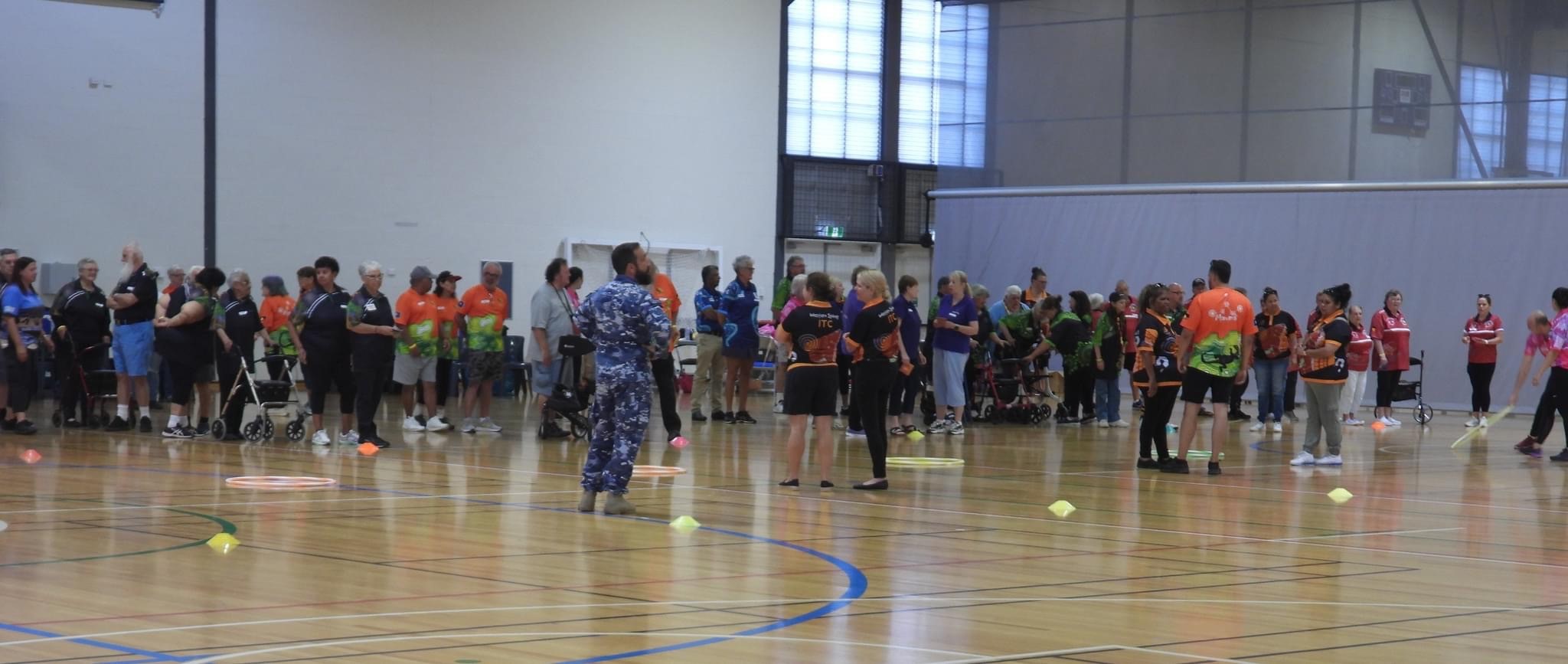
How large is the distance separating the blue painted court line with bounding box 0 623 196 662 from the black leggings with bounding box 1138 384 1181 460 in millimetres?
9397

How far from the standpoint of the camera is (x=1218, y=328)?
12.6m

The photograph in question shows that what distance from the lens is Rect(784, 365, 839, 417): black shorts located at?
10.6 metres

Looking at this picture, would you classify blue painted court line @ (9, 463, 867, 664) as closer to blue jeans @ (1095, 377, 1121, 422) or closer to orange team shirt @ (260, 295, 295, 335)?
orange team shirt @ (260, 295, 295, 335)

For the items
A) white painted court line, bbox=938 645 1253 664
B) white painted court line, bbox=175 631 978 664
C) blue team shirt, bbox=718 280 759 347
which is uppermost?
blue team shirt, bbox=718 280 759 347

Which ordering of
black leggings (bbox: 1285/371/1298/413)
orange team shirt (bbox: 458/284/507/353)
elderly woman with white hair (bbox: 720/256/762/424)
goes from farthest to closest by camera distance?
black leggings (bbox: 1285/371/1298/413)
elderly woman with white hair (bbox: 720/256/762/424)
orange team shirt (bbox: 458/284/507/353)

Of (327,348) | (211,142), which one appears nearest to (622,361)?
(327,348)

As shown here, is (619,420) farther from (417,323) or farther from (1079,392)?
(1079,392)

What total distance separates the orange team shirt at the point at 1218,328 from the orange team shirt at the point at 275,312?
33.2 ft

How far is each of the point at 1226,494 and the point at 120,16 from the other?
16277 mm

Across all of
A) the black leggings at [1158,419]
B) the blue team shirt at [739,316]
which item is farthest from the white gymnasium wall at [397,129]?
the black leggings at [1158,419]

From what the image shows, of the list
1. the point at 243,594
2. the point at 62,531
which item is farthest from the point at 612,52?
the point at 243,594

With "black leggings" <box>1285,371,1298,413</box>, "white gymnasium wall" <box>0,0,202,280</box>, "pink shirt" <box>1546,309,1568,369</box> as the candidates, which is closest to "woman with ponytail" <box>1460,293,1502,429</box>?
"black leggings" <box>1285,371,1298,413</box>

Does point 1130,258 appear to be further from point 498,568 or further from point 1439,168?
point 498,568

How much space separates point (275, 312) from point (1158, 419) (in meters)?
9.88
